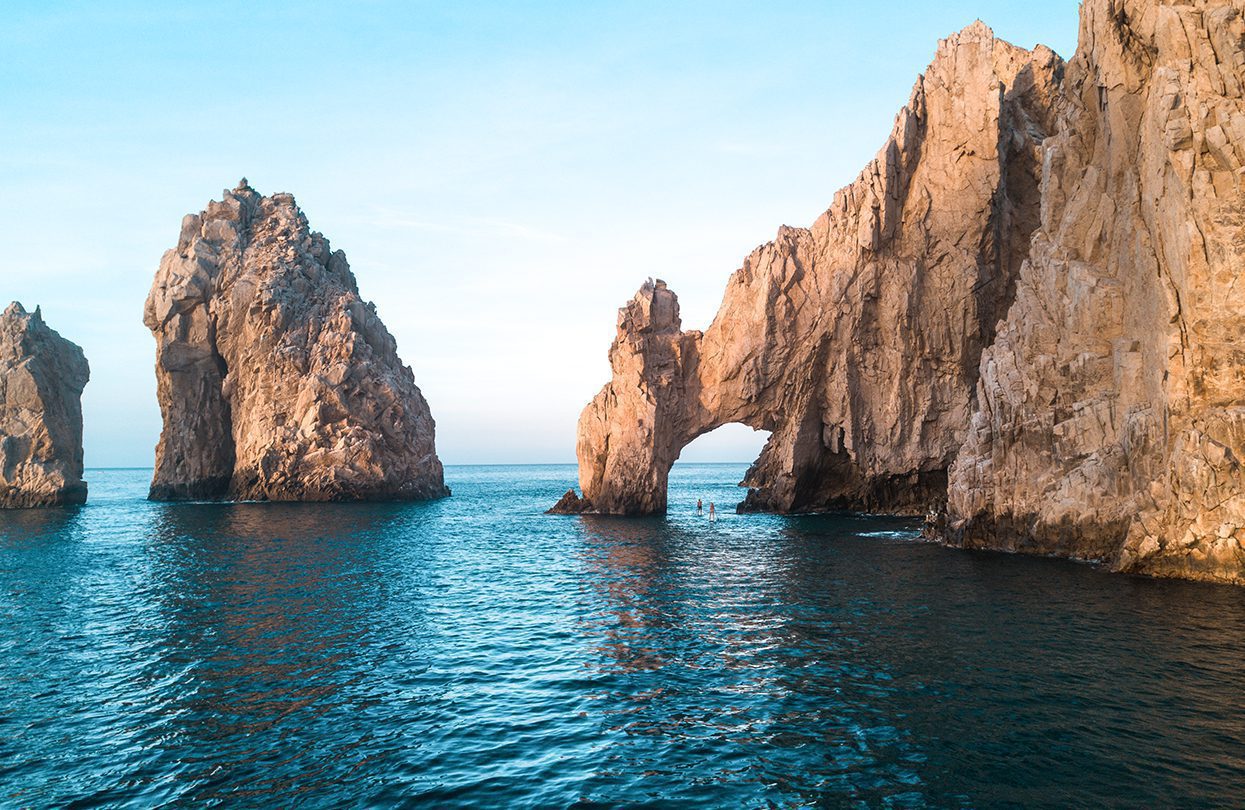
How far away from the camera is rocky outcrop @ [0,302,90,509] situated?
83312 mm

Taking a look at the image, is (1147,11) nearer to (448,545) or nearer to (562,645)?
(562,645)

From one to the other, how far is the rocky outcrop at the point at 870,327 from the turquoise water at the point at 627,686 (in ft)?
80.4

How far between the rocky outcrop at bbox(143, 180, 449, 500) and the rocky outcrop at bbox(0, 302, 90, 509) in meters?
9.65

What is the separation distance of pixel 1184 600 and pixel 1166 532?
461 centimetres

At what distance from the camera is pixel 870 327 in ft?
209

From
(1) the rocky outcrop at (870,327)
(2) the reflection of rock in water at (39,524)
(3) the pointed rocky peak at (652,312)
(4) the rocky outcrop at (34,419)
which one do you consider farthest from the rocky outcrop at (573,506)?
(4) the rocky outcrop at (34,419)

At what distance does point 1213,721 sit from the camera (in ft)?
54.9

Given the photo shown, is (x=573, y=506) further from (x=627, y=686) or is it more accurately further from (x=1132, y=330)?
(x=627, y=686)

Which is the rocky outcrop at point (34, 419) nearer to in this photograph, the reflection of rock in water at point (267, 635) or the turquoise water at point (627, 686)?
the reflection of rock in water at point (267, 635)

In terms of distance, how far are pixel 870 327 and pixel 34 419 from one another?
88.9 meters

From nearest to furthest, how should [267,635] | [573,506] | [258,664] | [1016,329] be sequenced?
[258,664] → [267,635] → [1016,329] → [573,506]

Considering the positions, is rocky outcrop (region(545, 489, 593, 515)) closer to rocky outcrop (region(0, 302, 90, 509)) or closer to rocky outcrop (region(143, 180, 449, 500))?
rocky outcrop (region(143, 180, 449, 500))

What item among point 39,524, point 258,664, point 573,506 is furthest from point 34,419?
point 258,664

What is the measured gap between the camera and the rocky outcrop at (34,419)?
83.3 m
